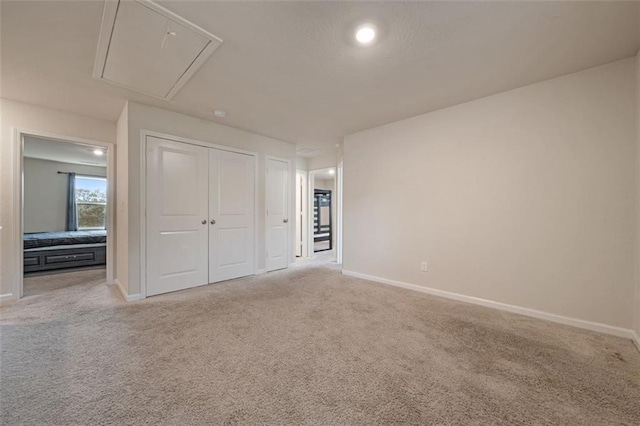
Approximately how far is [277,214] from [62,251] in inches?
155

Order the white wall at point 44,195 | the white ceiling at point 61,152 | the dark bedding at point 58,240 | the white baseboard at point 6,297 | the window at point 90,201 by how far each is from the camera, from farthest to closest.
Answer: the window at point 90,201, the white wall at point 44,195, the white ceiling at point 61,152, the dark bedding at point 58,240, the white baseboard at point 6,297

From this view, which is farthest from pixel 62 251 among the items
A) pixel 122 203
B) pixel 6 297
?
pixel 122 203

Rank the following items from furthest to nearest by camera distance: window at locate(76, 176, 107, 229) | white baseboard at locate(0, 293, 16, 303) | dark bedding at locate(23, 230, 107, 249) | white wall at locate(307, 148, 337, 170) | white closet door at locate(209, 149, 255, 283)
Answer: window at locate(76, 176, 107, 229)
white wall at locate(307, 148, 337, 170)
dark bedding at locate(23, 230, 107, 249)
white closet door at locate(209, 149, 255, 283)
white baseboard at locate(0, 293, 16, 303)

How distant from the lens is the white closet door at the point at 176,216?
3096 mm

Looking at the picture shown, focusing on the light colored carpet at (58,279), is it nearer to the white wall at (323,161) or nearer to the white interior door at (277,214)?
the white interior door at (277,214)

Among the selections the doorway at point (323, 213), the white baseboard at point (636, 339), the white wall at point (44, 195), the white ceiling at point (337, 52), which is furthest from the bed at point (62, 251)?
the white baseboard at point (636, 339)

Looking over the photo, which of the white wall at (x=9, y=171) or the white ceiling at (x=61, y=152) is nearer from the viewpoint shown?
the white wall at (x=9, y=171)

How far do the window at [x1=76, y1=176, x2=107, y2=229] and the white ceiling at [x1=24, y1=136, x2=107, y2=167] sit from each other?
0.57 metres

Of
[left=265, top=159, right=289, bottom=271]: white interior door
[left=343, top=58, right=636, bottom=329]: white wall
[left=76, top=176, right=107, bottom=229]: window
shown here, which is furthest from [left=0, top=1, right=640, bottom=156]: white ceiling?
[left=76, top=176, right=107, bottom=229]: window

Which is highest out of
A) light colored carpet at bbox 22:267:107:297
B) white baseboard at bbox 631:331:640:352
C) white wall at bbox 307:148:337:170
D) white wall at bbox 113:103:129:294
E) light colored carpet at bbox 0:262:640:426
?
white wall at bbox 307:148:337:170

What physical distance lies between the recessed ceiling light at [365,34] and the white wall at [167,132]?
8.60 feet

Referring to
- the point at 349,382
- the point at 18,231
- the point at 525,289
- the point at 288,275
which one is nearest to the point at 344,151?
the point at 288,275

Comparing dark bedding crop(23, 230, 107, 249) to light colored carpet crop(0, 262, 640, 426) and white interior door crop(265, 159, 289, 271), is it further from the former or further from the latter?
white interior door crop(265, 159, 289, 271)

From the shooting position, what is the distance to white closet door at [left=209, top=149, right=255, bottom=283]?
12.0 ft
